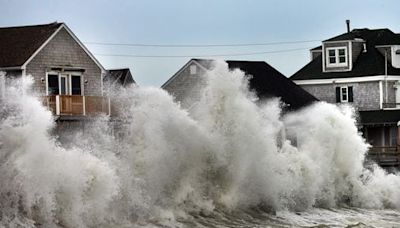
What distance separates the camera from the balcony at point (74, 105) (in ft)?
131

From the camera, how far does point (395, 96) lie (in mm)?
60812

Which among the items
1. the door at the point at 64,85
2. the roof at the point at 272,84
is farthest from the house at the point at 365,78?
the door at the point at 64,85

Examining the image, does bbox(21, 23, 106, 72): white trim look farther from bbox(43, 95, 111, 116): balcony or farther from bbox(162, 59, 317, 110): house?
bbox(162, 59, 317, 110): house

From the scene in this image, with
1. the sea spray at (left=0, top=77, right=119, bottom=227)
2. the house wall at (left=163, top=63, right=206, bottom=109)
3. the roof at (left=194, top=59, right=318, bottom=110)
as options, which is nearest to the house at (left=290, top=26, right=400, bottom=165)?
the roof at (left=194, top=59, right=318, bottom=110)

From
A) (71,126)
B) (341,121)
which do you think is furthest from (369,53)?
(71,126)

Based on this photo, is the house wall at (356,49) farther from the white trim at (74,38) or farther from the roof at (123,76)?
the white trim at (74,38)

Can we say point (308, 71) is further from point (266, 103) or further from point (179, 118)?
point (179, 118)

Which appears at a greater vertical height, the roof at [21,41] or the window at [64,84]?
the roof at [21,41]

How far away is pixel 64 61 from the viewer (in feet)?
138

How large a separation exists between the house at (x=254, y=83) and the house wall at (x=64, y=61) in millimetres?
5649

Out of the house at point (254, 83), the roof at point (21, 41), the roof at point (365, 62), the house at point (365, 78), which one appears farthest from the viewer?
the roof at point (365, 62)

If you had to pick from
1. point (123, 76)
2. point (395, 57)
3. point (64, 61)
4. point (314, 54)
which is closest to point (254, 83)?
point (123, 76)

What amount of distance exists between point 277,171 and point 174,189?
725 centimetres

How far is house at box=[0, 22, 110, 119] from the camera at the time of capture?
40281 millimetres
